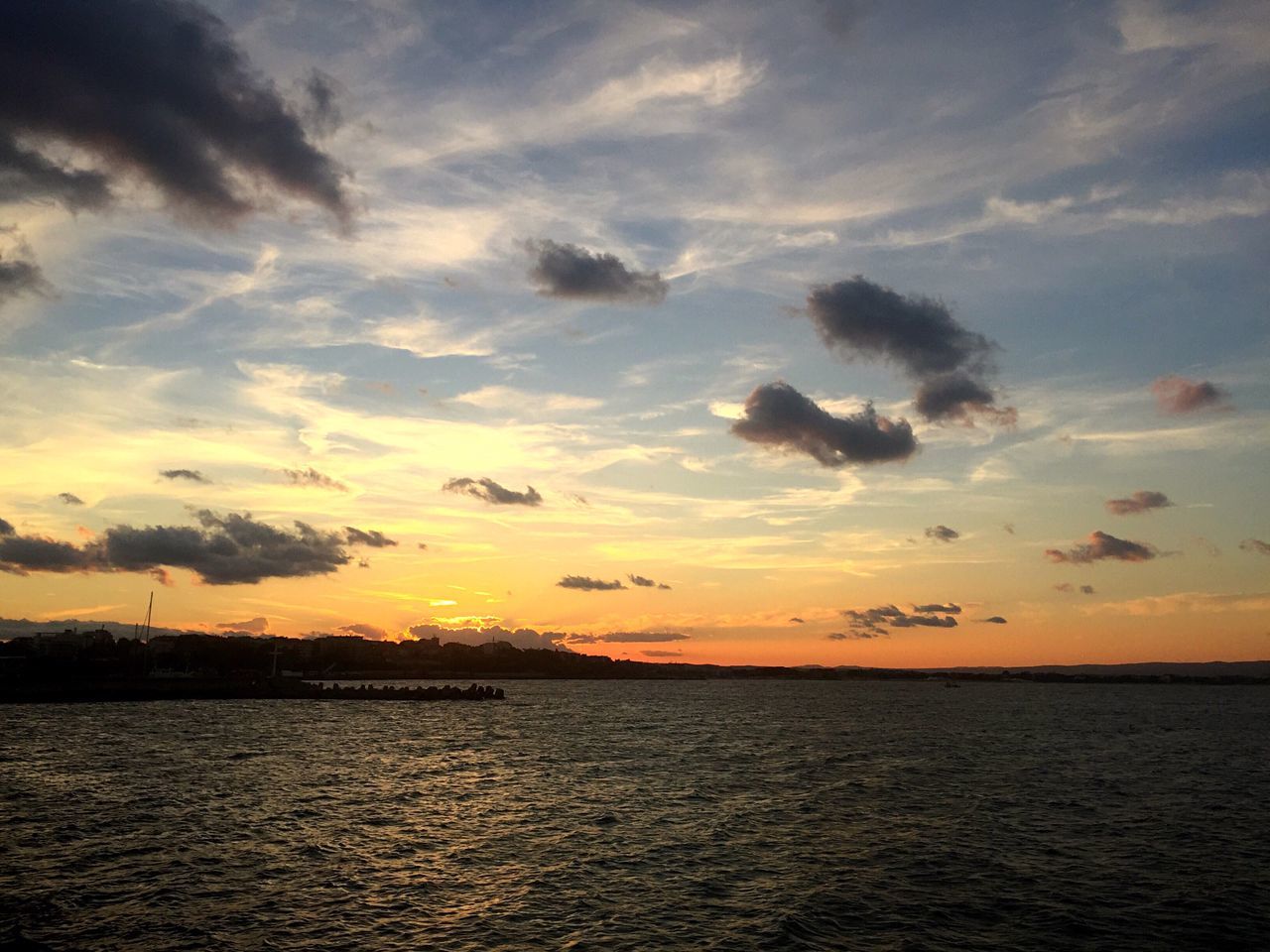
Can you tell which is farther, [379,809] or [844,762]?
[844,762]

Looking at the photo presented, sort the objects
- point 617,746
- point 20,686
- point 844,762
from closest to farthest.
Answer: point 844,762
point 617,746
point 20,686

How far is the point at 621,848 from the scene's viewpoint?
47719mm

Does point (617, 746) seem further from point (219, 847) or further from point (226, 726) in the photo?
point (219, 847)

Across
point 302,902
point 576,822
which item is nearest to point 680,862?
point 576,822

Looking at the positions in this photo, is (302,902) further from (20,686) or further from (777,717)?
(20,686)

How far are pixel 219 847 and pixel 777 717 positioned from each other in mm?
142781

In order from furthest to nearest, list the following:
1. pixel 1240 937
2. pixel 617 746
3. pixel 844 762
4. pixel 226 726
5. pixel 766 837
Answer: pixel 226 726, pixel 617 746, pixel 844 762, pixel 766 837, pixel 1240 937

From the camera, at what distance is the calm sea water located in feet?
110

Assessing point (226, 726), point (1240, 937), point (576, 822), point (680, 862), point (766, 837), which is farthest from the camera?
point (226, 726)

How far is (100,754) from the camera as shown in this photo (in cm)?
8350

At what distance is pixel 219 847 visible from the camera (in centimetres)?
4522

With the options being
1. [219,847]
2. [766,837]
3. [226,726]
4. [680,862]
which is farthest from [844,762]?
[226,726]

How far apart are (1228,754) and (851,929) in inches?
3916

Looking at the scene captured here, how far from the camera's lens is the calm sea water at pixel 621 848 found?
3344 centimetres
